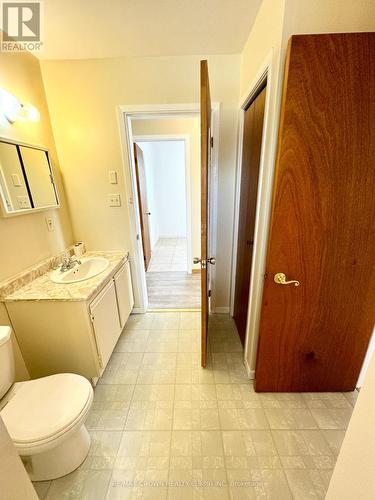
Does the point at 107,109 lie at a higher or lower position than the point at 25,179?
higher

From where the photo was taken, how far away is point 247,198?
1751mm

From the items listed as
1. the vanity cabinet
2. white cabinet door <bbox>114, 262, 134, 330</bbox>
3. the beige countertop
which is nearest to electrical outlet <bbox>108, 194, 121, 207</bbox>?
white cabinet door <bbox>114, 262, 134, 330</bbox>

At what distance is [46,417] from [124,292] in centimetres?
112

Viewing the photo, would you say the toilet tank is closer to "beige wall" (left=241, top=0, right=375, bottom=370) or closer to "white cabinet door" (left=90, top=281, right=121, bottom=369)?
"white cabinet door" (left=90, top=281, right=121, bottom=369)

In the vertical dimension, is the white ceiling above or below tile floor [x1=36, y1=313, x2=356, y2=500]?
above

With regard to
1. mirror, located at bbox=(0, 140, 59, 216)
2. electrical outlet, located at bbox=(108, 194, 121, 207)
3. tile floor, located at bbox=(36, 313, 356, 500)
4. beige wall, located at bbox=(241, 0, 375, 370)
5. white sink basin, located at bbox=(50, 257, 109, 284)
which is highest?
beige wall, located at bbox=(241, 0, 375, 370)

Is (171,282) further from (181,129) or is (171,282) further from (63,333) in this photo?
(181,129)

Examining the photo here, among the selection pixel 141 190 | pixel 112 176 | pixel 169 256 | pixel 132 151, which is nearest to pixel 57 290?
pixel 112 176

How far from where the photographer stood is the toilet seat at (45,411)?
3.07 feet

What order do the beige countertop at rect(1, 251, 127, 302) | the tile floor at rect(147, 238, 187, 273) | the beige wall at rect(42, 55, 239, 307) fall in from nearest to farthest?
1. the beige countertop at rect(1, 251, 127, 302)
2. the beige wall at rect(42, 55, 239, 307)
3. the tile floor at rect(147, 238, 187, 273)

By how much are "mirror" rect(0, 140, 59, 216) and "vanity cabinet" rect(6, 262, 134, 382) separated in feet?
2.22

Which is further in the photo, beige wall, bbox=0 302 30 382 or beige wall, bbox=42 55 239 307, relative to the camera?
Result: beige wall, bbox=42 55 239 307

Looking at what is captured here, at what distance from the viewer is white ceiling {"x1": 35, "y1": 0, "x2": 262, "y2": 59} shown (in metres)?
1.22

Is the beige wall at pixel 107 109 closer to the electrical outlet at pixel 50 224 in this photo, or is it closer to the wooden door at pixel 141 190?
the electrical outlet at pixel 50 224
